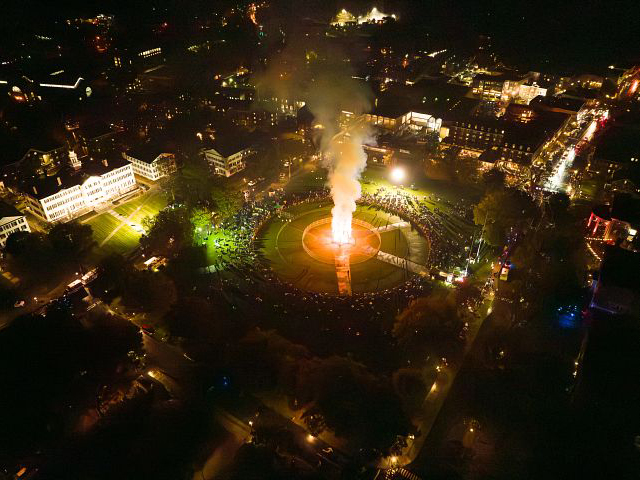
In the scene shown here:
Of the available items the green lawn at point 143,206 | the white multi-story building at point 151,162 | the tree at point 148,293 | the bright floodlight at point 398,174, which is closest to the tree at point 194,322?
the tree at point 148,293

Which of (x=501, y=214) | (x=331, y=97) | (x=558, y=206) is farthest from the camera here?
(x=331, y=97)

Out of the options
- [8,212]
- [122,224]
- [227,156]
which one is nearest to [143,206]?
[122,224]

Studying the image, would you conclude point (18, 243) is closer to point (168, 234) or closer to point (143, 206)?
point (143, 206)

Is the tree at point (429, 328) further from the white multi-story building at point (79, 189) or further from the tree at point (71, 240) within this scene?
the white multi-story building at point (79, 189)

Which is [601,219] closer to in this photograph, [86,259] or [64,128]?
[86,259]

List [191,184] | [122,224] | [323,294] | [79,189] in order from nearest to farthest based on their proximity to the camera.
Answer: [323,294] < [122,224] < [79,189] < [191,184]

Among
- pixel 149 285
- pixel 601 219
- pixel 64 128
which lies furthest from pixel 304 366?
pixel 64 128

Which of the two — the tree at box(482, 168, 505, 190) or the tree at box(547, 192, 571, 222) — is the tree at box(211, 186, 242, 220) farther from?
the tree at box(547, 192, 571, 222)

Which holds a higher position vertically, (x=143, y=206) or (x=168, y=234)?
(x=168, y=234)

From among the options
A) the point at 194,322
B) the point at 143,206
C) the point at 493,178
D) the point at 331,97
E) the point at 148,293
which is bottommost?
the point at 143,206
